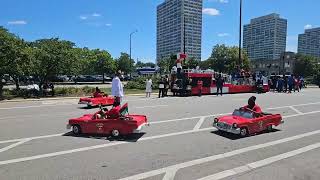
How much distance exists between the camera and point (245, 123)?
12328 mm

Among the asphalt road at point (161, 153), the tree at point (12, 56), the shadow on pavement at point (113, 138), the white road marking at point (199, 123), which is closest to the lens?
the asphalt road at point (161, 153)

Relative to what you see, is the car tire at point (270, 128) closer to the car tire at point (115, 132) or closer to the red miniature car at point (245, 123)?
the red miniature car at point (245, 123)

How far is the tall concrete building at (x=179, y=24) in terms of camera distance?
74750 millimetres

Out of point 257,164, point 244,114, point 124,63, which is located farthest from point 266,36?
point 257,164

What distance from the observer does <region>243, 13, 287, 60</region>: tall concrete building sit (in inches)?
4397

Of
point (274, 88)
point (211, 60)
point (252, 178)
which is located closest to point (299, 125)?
point (252, 178)

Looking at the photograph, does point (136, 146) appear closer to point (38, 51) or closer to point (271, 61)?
point (38, 51)

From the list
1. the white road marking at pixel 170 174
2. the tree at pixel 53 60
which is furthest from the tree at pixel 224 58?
the white road marking at pixel 170 174

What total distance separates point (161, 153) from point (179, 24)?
231 feet

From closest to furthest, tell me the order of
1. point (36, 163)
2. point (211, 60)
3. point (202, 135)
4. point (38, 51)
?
1. point (36, 163)
2. point (202, 135)
3. point (38, 51)
4. point (211, 60)

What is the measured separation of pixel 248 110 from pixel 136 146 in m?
4.30

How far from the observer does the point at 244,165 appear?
8859 millimetres

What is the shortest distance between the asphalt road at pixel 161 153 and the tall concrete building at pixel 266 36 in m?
95.1

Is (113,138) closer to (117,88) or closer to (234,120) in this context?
(234,120)
